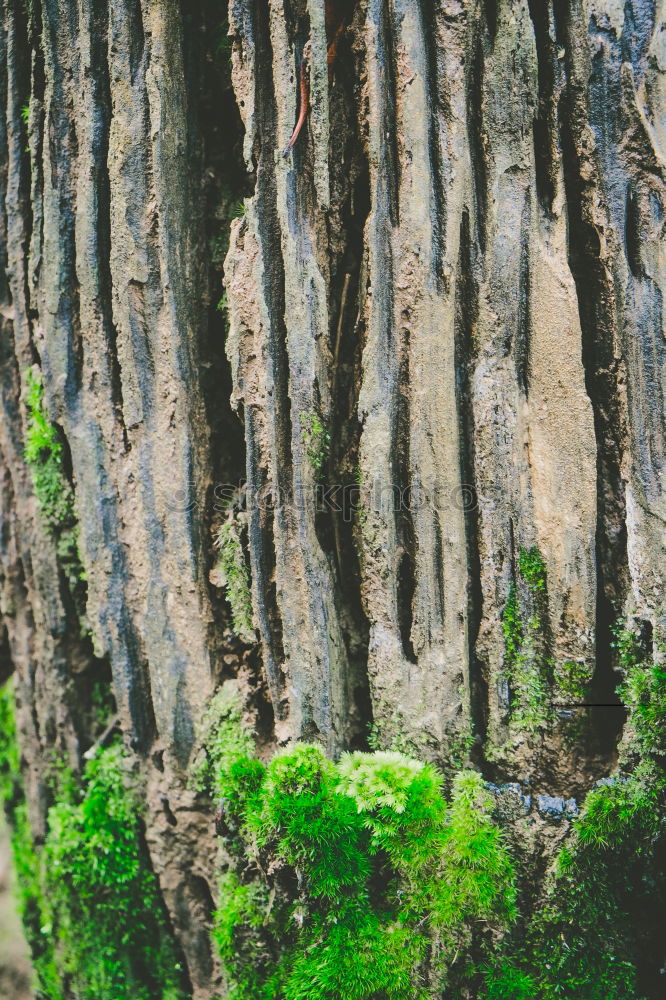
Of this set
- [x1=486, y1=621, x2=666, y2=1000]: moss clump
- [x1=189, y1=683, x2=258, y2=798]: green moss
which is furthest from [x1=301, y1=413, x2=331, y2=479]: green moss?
[x1=486, y1=621, x2=666, y2=1000]: moss clump

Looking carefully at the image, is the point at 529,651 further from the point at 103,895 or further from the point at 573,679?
the point at 103,895

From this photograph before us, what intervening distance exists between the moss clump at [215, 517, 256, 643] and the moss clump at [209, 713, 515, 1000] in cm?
37

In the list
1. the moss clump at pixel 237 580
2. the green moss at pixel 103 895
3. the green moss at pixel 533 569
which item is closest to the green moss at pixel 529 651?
the green moss at pixel 533 569

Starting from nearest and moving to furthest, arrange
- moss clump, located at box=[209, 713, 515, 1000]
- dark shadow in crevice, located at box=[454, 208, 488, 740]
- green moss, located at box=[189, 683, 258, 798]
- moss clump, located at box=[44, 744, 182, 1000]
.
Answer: moss clump, located at box=[209, 713, 515, 1000]
dark shadow in crevice, located at box=[454, 208, 488, 740]
green moss, located at box=[189, 683, 258, 798]
moss clump, located at box=[44, 744, 182, 1000]

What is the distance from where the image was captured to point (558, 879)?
1.67 metres

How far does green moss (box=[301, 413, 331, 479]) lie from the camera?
1750 mm

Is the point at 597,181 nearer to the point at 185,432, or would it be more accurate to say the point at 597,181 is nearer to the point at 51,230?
the point at 185,432

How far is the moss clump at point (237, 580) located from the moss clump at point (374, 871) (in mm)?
365

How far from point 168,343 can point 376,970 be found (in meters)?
1.70

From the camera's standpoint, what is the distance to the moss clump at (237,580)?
185 cm

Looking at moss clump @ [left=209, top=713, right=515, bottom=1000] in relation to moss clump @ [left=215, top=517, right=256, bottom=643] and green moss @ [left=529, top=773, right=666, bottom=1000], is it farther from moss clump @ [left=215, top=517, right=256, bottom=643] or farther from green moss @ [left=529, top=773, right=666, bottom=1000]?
moss clump @ [left=215, top=517, right=256, bottom=643]

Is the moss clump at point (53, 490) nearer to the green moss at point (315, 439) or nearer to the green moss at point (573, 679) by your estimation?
the green moss at point (315, 439)

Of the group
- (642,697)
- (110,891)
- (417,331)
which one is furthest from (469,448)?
Result: (110,891)

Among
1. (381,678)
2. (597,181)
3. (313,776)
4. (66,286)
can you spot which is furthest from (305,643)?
(597,181)
